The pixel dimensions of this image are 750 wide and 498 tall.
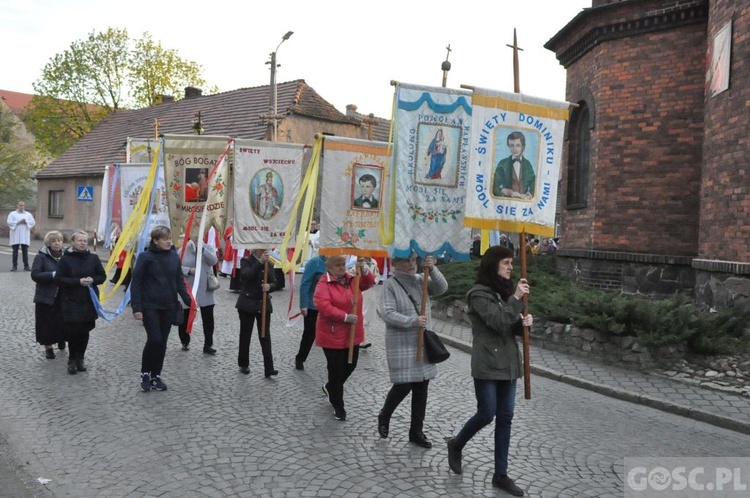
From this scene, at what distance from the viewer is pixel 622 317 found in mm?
9164

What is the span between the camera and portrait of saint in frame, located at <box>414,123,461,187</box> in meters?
6.01

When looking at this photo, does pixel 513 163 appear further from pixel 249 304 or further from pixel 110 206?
pixel 110 206

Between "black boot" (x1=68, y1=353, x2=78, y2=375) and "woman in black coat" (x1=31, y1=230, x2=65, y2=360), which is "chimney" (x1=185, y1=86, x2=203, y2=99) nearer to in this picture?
"woman in black coat" (x1=31, y1=230, x2=65, y2=360)

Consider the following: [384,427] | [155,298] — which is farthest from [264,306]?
[384,427]

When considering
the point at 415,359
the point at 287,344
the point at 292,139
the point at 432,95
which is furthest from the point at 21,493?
the point at 292,139

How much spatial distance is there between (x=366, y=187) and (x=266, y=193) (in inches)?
76.8

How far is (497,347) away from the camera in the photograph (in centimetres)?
486

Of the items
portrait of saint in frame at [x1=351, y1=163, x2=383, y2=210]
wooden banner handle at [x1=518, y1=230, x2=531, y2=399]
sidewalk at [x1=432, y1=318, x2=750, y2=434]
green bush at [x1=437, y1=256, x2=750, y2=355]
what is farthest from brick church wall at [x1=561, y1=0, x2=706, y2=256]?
wooden banner handle at [x1=518, y1=230, x2=531, y2=399]

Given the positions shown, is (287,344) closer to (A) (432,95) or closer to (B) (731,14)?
(A) (432,95)

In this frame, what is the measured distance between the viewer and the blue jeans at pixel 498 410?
486 centimetres

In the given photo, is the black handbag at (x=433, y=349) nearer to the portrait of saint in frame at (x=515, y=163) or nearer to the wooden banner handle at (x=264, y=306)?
the portrait of saint in frame at (x=515, y=163)

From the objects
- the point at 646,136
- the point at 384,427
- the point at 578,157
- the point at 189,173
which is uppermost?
the point at 646,136

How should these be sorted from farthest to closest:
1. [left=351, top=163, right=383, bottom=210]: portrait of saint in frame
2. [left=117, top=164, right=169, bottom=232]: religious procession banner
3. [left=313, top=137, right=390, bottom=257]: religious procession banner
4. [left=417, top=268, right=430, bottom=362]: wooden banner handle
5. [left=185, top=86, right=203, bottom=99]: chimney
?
1. [left=185, top=86, right=203, bottom=99]: chimney
2. [left=117, top=164, right=169, bottom=232]: religious procession banner
3. [left=351, top=163, right=383, bottom=210]: portrait of saint in frame
4. [left=313, top=137, right=390, bottom=257]: religious procession banner
5. [left=417, top=268, right=430, bottom=362]: wooden banner handle

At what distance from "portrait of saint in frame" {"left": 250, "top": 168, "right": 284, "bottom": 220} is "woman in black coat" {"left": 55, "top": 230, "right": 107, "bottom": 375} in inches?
81.6
